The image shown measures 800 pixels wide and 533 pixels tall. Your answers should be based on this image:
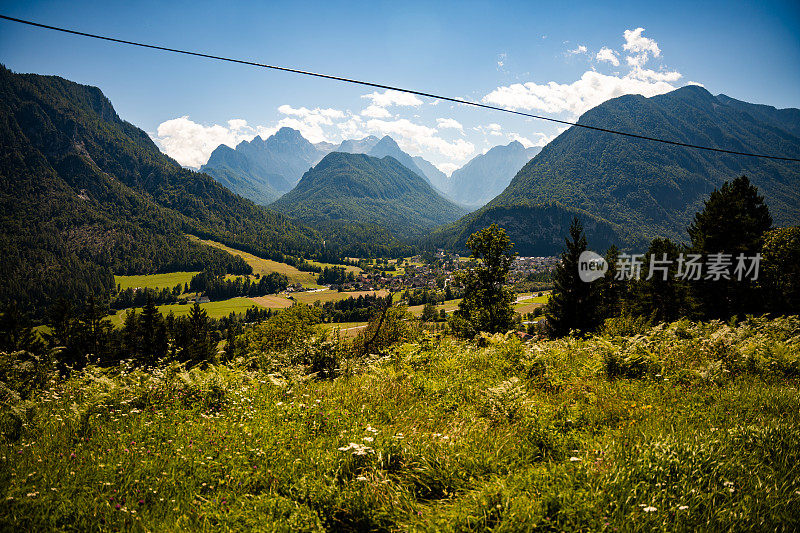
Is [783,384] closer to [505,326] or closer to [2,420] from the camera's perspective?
[2,420]

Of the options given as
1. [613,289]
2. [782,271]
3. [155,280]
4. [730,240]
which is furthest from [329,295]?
[782,271]

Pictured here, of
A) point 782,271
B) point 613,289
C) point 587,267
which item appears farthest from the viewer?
point 613,289

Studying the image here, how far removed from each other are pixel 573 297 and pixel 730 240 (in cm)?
1327

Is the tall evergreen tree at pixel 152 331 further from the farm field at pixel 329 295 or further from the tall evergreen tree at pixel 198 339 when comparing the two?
the farm field at pixel 329 295

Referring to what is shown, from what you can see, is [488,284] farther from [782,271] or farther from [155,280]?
[155,280]

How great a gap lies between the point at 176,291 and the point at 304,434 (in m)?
171

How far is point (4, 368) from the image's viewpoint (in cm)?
781

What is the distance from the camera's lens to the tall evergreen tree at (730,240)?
2609cm

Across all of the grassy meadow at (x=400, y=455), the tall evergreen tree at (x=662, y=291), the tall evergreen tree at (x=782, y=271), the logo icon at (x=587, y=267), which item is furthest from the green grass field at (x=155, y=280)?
the tall evergreen tree at (x=782, y=271)

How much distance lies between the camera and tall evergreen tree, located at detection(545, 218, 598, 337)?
86.8ft

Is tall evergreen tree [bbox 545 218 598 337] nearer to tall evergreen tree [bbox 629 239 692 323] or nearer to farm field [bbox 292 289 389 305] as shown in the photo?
tall evergreen tree [bbox 629 239 692 323]

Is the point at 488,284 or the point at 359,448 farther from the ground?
the point at 488,284

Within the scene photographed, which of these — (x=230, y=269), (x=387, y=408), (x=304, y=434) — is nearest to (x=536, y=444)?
(x=387, y=408)

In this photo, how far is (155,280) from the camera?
166500 mm
